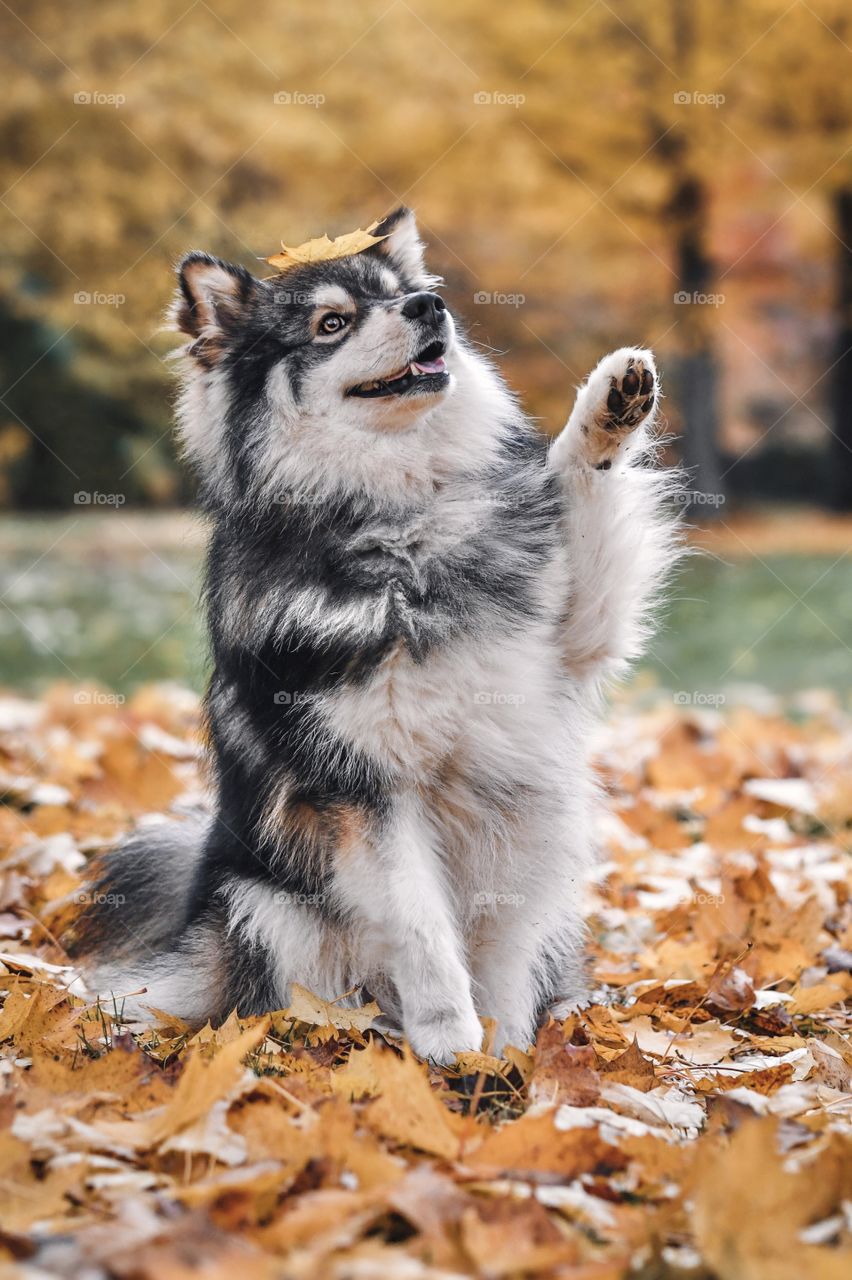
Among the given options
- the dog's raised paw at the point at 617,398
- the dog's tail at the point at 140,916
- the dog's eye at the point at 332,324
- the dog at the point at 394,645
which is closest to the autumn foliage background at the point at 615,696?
the dog's tail at the point at 140,916

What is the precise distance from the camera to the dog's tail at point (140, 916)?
131 inches

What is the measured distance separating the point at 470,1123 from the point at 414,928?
728mm

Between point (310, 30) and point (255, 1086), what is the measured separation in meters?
13.1

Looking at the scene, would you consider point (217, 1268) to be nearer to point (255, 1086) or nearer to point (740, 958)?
point (255, 1086)

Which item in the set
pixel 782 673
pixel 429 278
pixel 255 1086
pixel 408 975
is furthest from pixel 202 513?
pixel 782 673

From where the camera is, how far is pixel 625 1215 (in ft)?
6.26

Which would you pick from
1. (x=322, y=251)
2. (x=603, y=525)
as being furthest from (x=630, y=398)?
(x=322, y=251)

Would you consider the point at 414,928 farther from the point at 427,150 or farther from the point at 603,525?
the point at 427,150

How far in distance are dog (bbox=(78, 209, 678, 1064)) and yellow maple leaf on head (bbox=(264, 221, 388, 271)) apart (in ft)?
0.07

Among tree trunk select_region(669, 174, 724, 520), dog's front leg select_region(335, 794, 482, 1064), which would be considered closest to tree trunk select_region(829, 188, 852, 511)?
tree trunk select_region(669, 174, 724, 520)

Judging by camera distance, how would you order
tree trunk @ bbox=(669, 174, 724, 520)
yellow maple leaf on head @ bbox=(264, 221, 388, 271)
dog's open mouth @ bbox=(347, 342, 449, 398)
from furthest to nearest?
tree trunk @ bbox=(669, 174, 724, 520) < yellow maple leaf on head @ bbox=(264, 221, 388, 271) < dog's open mouth @ bbox=(347, 342, 449, 398)

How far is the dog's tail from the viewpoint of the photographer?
3.33 m

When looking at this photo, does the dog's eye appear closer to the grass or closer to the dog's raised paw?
the dog's raised paw

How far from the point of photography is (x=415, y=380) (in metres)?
3.18
